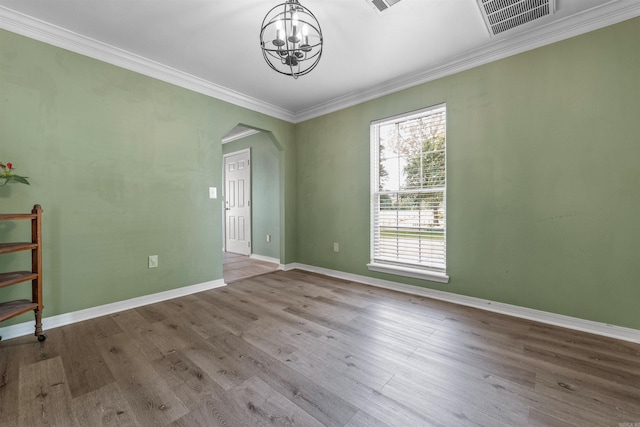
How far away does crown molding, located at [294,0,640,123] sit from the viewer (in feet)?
6.61

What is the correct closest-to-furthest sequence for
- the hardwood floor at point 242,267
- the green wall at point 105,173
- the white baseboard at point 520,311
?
1. the white baseboard at point 520,311
2. the green wall at point 105,173
3. the hardwood floor at point 242,267

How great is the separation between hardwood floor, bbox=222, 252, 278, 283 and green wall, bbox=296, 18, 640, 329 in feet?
7.37

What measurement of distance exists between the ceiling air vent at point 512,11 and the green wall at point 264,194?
3381 mm

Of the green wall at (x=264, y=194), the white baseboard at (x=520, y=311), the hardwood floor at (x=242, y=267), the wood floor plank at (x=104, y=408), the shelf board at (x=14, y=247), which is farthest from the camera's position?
the green wall at (x=264, y=194)

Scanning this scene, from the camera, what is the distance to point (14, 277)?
1898 mm

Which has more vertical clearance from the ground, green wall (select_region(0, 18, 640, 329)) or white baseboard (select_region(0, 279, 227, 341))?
green wall (select_region(0, 18, 640, 329))

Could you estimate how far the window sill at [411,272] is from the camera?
2.90m

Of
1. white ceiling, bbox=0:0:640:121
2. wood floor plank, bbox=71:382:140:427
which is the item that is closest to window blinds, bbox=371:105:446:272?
white ceiling, bbox=0:0:640:121

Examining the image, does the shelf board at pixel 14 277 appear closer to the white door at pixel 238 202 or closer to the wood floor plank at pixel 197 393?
the wood floor plank at pixel 197 393

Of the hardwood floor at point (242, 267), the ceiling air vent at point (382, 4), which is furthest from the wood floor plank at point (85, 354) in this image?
the ceiling air vent at point (382, 4)

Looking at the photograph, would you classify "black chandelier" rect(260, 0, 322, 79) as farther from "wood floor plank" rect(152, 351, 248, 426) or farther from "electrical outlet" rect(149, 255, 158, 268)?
"electrical outlet" rect(149, 255, 158, 268)

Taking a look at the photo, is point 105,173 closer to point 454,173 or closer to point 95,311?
point 95,311

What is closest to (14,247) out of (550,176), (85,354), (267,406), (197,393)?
(85,354)

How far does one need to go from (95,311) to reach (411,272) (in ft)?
10.7
